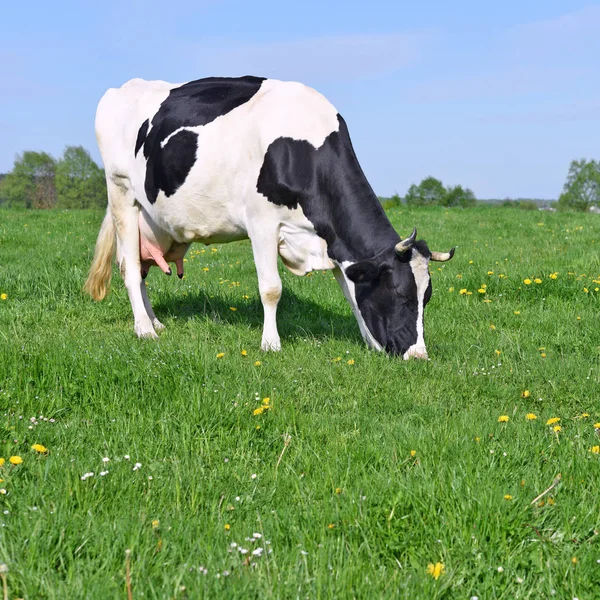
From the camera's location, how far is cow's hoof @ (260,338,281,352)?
6.62 m

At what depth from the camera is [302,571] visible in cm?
280

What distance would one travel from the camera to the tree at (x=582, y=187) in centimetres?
10519

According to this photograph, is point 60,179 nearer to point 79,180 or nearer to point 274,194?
point 79,180

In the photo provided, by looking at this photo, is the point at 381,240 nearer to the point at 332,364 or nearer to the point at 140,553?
the point at 332,364

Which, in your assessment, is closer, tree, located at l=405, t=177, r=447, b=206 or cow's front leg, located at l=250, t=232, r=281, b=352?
cow's front leg, located at l=250, t=232, r=281, b=352

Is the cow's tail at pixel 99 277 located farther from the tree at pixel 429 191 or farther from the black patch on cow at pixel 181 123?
the tree at pixel 429 191

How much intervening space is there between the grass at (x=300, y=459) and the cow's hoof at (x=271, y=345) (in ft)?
0.39

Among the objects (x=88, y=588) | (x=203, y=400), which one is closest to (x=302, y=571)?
(x=88, y=588)

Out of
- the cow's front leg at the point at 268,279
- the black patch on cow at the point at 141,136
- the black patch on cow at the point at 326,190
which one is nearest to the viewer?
the black patch on cow at the point at 326,190

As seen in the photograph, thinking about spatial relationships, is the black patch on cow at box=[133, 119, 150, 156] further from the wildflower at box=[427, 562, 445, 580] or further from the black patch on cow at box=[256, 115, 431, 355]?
the wildflower at box=[427, 562, 445, 580]

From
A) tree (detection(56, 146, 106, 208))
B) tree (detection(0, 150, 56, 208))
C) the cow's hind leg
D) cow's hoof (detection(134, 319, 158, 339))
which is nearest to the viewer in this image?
cow's hoof (detection(134, 319, 158, 339))

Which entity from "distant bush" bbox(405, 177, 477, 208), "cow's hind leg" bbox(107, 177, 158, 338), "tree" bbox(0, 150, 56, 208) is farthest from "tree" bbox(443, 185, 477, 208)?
"cow's hind leg" bbox(107, 177, 158, 338)

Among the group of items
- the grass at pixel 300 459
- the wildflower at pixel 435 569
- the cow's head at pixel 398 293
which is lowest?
the wildflower at pixel 435 569

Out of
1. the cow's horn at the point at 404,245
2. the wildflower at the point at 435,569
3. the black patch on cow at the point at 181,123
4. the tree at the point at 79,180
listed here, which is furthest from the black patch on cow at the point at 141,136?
the tree at the point at 79,180
